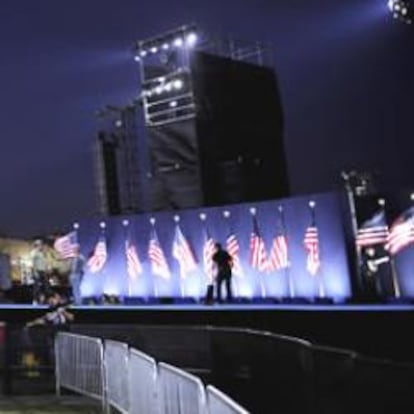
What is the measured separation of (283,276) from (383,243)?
10.9 ft

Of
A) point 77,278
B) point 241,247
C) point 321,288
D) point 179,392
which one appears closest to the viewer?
point 179,392

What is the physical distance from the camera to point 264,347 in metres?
10.9

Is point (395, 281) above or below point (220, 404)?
above

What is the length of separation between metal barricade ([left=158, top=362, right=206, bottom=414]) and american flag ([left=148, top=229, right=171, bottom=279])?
60.5 ft

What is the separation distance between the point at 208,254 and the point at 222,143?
6348 millimetres

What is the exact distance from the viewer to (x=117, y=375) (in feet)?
35.0

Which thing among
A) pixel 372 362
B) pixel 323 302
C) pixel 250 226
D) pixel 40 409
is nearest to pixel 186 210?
pixel 250 226

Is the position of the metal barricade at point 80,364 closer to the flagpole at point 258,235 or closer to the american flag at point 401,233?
the american flag at point 401,233

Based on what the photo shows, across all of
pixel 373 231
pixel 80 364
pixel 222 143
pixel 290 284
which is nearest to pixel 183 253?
pixel 290 284

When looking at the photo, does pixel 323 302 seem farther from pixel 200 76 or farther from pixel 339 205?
pixel 200 76

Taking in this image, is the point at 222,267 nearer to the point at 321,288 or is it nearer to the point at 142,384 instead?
the point at 321,288

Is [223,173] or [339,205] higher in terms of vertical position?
[223,173]

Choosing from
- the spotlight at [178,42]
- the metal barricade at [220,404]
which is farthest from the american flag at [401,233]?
the metal barricade at [220,404]

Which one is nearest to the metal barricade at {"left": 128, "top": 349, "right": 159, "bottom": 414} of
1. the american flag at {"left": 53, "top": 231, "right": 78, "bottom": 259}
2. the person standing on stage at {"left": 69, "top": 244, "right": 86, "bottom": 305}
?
the person standing on stage at {"left": 69, "top": 244, "right": 86, "bottom": 305}
